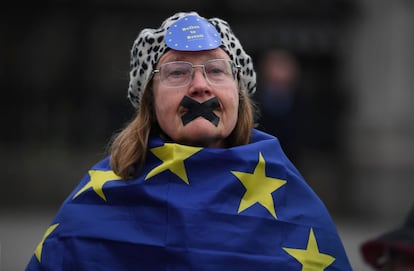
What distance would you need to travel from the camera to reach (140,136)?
4.40 metres

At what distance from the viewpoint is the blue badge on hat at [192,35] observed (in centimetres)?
436

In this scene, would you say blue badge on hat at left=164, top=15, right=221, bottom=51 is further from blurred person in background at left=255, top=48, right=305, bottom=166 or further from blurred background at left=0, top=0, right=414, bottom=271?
blurred background at left=0, top=0, right=414, bottom=271

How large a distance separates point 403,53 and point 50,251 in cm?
1091

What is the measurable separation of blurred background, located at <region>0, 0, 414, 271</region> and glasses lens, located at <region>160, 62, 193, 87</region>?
9289mm

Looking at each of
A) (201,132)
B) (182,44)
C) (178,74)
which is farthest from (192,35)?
(201,132)

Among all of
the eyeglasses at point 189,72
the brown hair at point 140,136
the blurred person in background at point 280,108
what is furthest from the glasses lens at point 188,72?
the blurred person in background at point 280,108

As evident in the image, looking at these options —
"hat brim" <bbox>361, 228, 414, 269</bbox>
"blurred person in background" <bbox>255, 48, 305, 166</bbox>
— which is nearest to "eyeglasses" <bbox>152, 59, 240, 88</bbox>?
"hat brim" <bbox>361, 228, 414, 269</bbox>

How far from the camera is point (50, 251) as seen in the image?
4301 mm

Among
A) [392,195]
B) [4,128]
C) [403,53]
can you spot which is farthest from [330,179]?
[4,128]

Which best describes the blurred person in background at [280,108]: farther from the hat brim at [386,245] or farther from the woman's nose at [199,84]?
the woman's nose at [199,84]

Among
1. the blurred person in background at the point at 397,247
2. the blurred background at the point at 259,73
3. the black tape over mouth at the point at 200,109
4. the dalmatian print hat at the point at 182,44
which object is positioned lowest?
the blurred background at the point at 259,73

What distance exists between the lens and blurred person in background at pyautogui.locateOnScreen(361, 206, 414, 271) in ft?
14.1

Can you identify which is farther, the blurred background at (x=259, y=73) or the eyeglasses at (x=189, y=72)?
the blurred background at (x=259, y=73)

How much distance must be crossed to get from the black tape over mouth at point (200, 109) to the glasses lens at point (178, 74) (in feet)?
0.22
